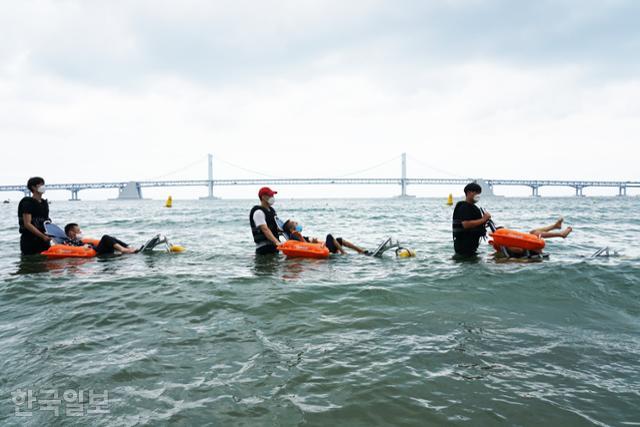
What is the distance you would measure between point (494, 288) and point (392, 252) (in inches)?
177

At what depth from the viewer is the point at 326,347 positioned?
3922 mm

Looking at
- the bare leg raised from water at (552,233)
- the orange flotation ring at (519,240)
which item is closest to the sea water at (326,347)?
the orange flotation ring at (519,240)

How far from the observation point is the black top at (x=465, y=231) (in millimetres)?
8789

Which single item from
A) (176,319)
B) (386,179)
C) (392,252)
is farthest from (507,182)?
(176,319)

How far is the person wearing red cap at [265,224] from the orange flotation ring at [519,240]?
505 centimetres

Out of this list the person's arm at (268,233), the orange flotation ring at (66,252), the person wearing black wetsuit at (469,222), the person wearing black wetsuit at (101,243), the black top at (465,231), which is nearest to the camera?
the person wearing black wetsuit at (469,222)

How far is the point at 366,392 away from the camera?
3045 mm

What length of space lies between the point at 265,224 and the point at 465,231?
4.78 m

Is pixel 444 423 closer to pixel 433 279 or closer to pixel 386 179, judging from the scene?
pixel 433 279

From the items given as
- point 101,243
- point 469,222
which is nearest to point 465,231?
point 469,222

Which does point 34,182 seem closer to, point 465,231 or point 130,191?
point 465,231

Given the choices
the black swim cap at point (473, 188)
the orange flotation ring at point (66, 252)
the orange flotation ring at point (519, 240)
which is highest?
the black swim cap at point (473, 188)

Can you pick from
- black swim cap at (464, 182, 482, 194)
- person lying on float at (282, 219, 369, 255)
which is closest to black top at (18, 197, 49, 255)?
person lying on float at (282, 219, 369, 255)

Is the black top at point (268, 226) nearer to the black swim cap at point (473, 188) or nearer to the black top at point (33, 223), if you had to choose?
the black swim cap at point (473, 188)
